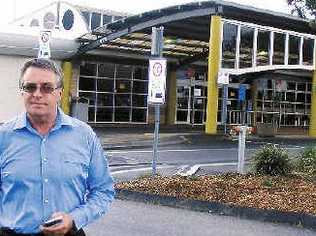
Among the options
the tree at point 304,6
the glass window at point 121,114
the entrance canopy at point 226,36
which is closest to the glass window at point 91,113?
the glass window at point 121,114

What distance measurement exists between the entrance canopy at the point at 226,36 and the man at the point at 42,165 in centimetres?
2359

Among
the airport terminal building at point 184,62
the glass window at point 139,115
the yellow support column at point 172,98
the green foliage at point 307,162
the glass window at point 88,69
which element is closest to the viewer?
the green foliage at point 307,162

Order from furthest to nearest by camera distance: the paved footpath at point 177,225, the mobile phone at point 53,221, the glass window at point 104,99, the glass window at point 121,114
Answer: the glass window at point 121,114, the glass window at point 104,99, the paved footpath at point 177,225, the mobile phone at point 53,221

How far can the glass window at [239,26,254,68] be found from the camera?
92.3 ft

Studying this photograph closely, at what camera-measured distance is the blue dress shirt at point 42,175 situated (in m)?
3.41

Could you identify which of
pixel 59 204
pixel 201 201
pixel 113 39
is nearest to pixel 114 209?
pixel 201 201

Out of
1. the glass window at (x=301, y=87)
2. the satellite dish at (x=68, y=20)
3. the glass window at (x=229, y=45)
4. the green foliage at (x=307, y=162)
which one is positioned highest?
the satellite dish at (x=68, y=20)

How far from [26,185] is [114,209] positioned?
23.2 ft

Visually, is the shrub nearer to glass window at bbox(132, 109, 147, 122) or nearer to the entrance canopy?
the entrance canopy

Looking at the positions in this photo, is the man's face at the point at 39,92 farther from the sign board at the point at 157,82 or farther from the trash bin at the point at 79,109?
the trash bin at the point at 79,109

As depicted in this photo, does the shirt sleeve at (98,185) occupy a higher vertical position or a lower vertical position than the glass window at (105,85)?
lower

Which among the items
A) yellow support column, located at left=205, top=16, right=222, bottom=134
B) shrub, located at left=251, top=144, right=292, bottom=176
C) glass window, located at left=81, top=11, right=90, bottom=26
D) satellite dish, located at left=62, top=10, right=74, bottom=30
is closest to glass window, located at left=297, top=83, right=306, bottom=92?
glass window, located at left=81, top=11, right=90, bottom=26

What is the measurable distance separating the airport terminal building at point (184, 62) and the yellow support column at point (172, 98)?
2.1 inches

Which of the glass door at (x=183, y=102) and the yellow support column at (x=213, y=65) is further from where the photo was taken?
the glass door at (x=183, y=102)
